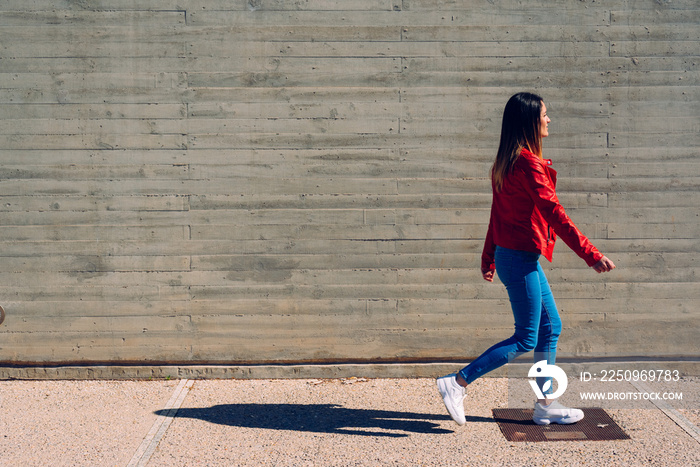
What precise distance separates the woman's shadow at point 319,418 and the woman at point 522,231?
32 centimetres

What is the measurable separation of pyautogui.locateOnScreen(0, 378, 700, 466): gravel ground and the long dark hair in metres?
1.53

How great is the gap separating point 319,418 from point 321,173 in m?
1.73

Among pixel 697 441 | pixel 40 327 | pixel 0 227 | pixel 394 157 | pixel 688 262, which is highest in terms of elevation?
pixel 394 157

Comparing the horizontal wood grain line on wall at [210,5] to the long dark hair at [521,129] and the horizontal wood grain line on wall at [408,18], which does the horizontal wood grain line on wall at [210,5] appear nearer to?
the horizontal wood grain line on wall at [408,18]

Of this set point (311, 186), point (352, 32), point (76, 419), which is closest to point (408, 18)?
point (352, 32)

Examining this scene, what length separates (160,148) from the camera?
15.0 ft

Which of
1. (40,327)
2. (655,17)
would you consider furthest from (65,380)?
(655,17)

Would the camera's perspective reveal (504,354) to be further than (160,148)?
No

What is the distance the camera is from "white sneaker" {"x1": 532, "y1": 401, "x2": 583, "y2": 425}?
12.5 feet

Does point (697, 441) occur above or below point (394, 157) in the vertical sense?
below

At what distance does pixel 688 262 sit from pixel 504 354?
198 centimetres

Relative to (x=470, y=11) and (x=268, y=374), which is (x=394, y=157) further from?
(x=268, y=374)

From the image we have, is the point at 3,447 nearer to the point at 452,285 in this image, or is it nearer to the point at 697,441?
the point at 452,285

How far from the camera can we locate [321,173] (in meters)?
4.62
